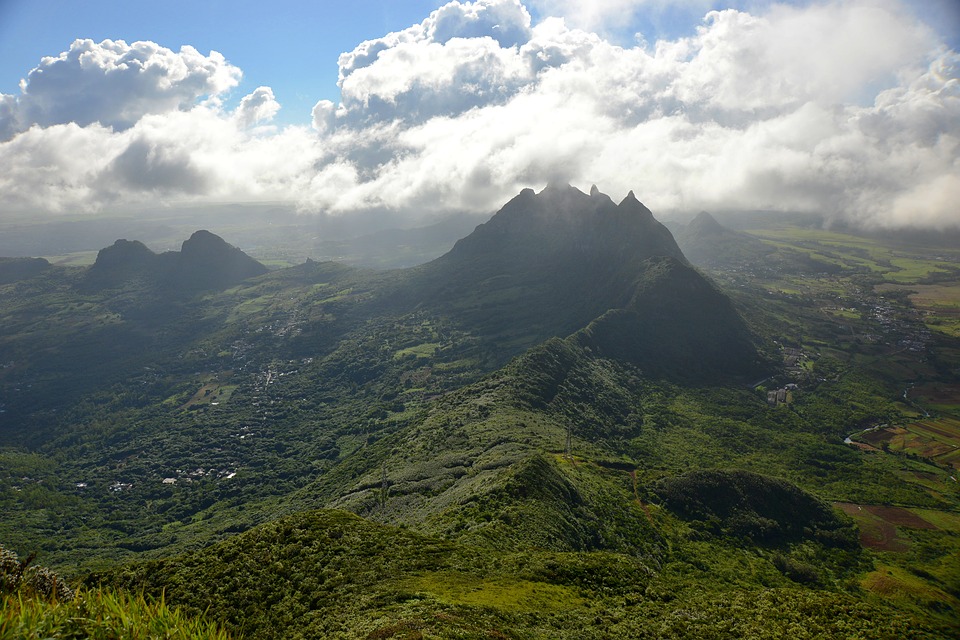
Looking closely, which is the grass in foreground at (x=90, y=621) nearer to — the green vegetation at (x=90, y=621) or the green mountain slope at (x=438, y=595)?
the green vegetation at (x=90, y=621)

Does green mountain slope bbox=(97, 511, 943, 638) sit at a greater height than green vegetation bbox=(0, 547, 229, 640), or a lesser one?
lesser

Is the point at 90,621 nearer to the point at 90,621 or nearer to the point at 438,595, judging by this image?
the point at 90,621

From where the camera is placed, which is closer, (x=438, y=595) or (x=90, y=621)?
(x=90, y=621)

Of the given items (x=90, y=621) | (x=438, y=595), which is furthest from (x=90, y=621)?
(x=438, y=595)

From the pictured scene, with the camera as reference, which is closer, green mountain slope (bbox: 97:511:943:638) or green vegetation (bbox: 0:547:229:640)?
green vegetation (bbox: 0:547:229:640)

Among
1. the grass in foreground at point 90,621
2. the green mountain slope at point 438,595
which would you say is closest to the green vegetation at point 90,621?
the grass in foreground at point 90,621

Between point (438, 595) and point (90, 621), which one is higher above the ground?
point (90, 621)

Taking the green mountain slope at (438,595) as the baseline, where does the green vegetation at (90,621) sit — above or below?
above

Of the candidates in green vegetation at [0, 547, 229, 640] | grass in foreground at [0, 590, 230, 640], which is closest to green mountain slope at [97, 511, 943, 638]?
green vegetation at [0, 547, 229, 640]

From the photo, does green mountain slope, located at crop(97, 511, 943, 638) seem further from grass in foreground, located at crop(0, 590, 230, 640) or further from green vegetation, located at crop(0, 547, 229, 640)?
grass in foreground, located at crop(0, 590, 230, 640)

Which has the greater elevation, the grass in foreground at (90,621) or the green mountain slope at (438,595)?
the grass in foreground at (90,621)

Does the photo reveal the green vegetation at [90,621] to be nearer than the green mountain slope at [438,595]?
Yes

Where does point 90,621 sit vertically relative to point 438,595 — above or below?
above
